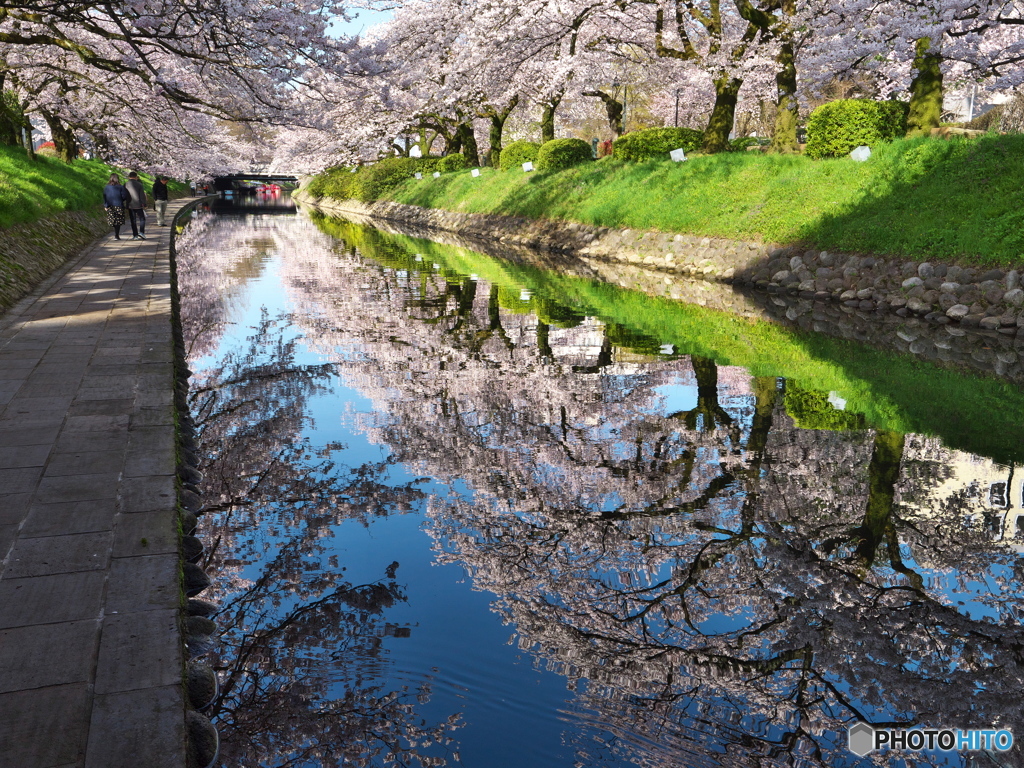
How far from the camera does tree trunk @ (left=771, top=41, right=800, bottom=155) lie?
2203cm

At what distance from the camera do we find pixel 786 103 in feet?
74.1

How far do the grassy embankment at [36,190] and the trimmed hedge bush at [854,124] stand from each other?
687 inches

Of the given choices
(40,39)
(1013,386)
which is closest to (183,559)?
(1013,386)

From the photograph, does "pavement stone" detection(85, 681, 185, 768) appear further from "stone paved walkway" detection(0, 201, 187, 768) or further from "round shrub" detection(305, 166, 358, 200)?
"round shrub" detection(305, 166, 358, 200)

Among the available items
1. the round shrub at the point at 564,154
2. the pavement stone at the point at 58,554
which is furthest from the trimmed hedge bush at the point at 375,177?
the pavement stone at the point at 58,554

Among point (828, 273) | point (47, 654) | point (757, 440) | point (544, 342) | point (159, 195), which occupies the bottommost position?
point (757, 440)

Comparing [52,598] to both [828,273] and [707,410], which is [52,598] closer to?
[707,410]

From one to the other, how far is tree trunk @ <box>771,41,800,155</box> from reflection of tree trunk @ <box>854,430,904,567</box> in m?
16.6

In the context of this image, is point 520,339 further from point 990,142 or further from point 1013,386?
point 990,142

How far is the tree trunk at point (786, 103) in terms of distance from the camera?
22031 mm

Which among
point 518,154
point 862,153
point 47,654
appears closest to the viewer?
point 47,654

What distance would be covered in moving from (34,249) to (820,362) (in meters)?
14.1

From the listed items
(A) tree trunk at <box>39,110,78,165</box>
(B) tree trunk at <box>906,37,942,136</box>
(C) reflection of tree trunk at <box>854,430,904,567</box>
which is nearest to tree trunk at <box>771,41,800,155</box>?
(B) tree trunk at <box>906,37,942,136</box>

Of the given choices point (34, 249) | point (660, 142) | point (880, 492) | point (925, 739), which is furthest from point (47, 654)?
point (660, 142)
